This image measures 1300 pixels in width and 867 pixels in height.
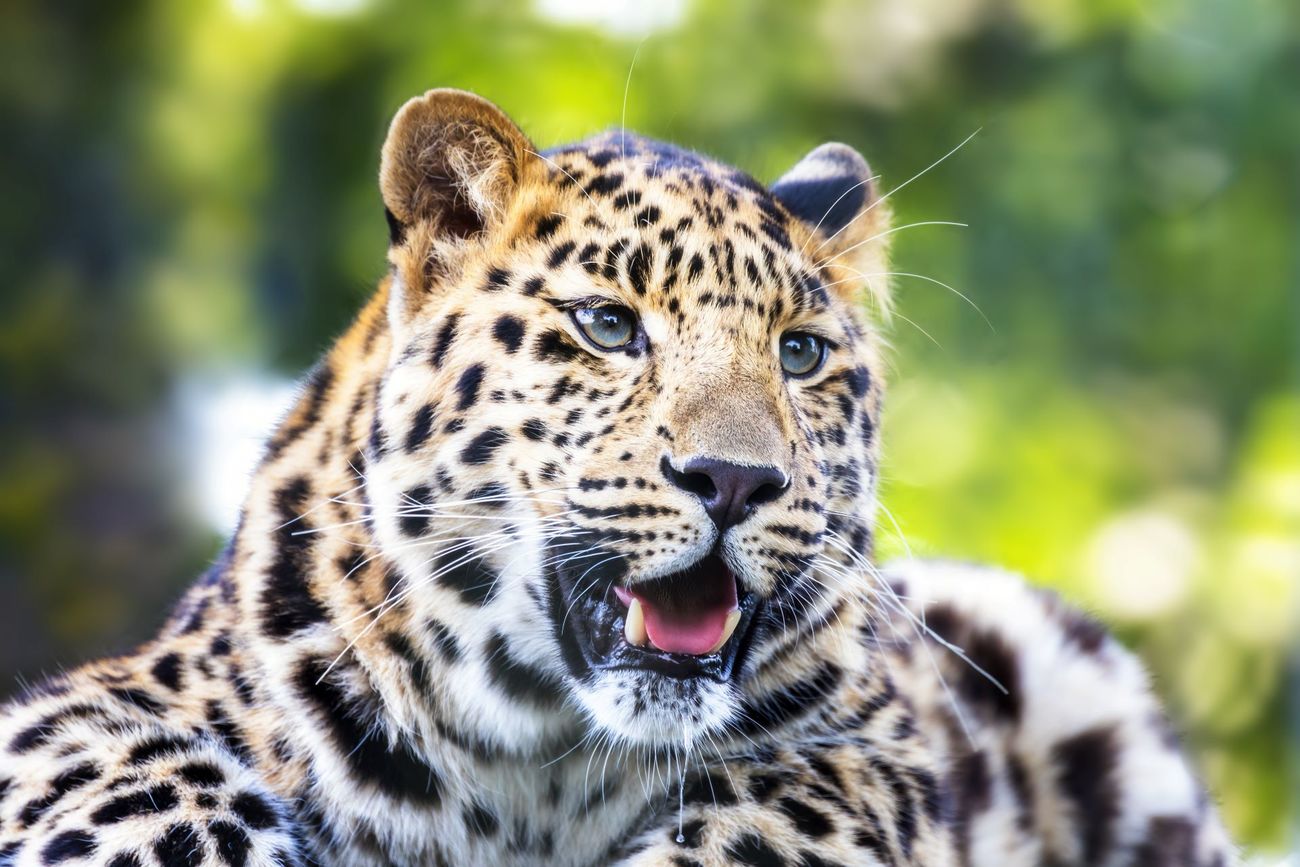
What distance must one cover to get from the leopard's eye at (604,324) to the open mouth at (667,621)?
0.50 m

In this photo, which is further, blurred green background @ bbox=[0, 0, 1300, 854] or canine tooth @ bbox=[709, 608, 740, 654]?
blurred green background @ bbox=[0, 0, 1300, 854]

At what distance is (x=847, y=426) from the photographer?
327 centimetres

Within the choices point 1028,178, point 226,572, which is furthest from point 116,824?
point 1028,178

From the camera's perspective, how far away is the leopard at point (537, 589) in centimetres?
282

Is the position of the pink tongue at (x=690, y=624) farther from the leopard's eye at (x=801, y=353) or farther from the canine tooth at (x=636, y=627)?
the leopard's eye at (x=801, y=353)

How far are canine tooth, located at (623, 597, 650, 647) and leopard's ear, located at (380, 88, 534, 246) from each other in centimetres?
95

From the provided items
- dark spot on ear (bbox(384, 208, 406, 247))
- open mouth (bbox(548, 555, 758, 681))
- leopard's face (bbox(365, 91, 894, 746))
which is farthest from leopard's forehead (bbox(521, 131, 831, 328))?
open mouth (bbox(548, 555, 758, 681))

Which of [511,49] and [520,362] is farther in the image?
[511,49]

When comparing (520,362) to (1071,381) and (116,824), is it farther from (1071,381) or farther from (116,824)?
(1071,381)

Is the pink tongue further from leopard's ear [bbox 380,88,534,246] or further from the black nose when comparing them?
leopard's ear [bbox 380,88,534,246]

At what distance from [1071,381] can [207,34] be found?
5665 millimetres

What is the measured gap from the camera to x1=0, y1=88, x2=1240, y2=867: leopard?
282cm

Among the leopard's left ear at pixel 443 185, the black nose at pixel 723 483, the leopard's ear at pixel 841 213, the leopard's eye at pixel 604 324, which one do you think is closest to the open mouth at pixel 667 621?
the black nose at pixel 723 483

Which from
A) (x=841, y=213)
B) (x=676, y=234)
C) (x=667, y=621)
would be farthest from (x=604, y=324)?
(x=841, y=213)
